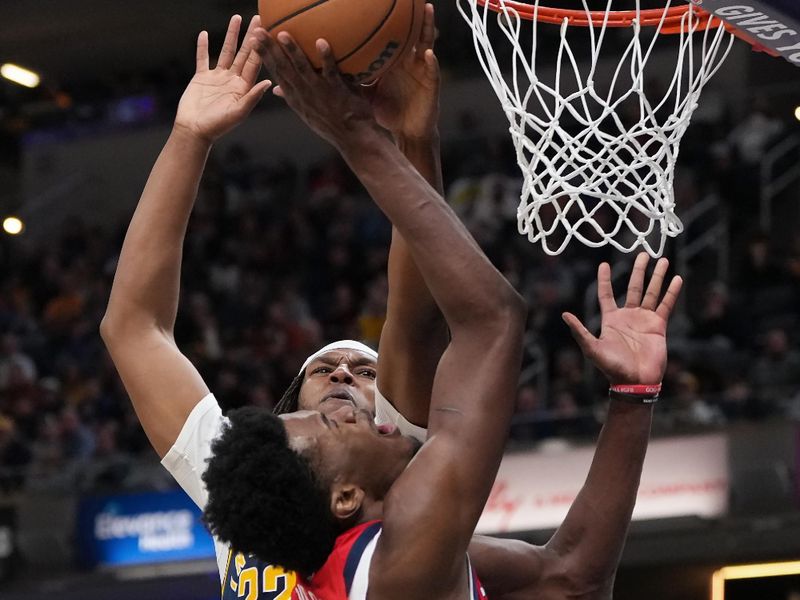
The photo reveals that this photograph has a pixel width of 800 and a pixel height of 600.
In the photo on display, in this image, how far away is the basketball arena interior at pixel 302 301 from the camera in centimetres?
823

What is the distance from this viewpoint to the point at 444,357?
2453mm

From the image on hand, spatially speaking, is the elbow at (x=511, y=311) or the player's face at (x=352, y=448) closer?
the elbow at (x=511, y=311)

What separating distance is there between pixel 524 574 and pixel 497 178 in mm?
8978

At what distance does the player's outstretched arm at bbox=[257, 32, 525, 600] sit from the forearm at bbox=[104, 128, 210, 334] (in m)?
0.45

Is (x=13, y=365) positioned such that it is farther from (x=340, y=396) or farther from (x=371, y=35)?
(x=371, y=35)

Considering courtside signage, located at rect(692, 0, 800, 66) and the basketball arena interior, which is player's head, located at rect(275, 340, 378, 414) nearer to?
courtside signage, located at rect(692, 0, 800, 66)

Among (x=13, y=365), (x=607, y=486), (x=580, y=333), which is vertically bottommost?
(x=13, y=365)

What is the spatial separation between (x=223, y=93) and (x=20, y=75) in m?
12.4

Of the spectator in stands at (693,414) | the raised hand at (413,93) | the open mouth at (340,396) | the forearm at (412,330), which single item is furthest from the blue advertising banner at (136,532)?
the raised hand at (413,93)

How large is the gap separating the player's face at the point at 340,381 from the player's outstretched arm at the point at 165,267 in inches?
17.2

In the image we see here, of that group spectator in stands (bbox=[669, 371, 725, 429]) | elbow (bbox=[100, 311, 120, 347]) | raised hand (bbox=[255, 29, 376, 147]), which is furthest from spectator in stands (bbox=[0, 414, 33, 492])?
raised hand (bbox=[255, 29, 376, 147])

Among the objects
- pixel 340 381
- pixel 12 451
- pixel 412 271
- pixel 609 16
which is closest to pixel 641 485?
pixel 12 451

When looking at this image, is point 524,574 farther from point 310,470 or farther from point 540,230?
point 540,230

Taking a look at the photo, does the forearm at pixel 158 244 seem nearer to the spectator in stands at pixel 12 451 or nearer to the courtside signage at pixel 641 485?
the courtside signage at pixel 641 485
